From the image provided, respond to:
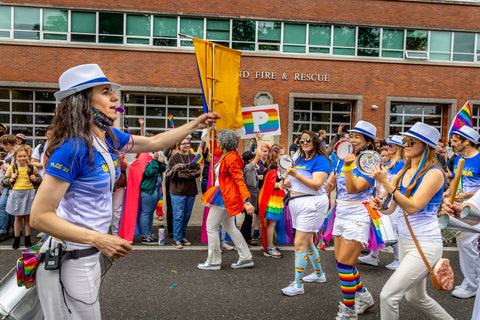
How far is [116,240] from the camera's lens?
1800 mm

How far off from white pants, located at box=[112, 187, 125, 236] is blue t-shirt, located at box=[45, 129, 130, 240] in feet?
16.9

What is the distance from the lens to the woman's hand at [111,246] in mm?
1779

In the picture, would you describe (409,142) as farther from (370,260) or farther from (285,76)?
(285,76)

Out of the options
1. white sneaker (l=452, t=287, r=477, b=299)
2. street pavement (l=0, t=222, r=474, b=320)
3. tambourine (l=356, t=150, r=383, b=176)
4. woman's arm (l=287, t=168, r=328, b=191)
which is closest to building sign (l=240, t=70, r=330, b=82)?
street pavement (l=0, t=222, r=474, b=320)

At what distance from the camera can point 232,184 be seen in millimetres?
5324

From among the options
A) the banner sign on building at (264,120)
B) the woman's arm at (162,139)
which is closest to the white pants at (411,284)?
the woman's arm at (162,139)

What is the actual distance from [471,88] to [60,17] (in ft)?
65.7

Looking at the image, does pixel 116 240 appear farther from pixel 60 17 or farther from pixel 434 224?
pixel 60 17

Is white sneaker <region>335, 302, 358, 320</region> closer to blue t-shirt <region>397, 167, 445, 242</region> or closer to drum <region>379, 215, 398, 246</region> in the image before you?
blue t-shirt <region>397, 167, 445, 242</region>

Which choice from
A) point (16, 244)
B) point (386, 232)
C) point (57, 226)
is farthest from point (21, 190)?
point (386, 232)

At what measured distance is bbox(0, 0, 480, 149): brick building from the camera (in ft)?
54.7

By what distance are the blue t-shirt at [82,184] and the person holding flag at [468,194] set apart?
4.11 metres

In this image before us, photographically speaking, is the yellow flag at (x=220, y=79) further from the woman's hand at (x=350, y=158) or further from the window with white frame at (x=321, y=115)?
the window with white frame at (x=321, y=115)

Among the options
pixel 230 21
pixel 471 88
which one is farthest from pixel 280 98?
pixel 471 88
